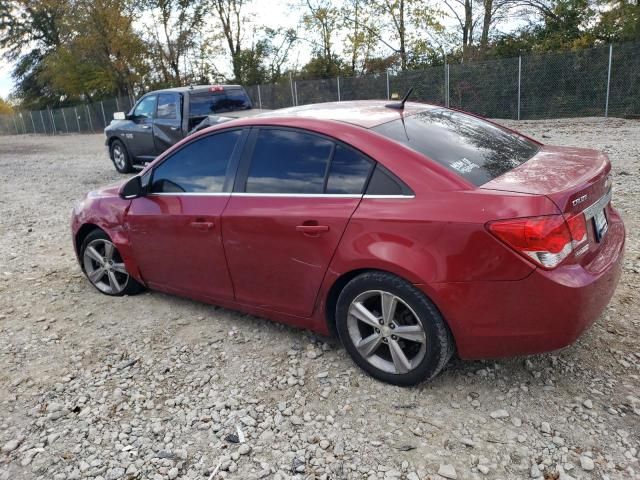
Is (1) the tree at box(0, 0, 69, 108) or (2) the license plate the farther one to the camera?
(1) the tree at box(0, 0, 69, 108)

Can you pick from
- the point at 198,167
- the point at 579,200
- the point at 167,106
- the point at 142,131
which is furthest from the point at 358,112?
the point at 142,131

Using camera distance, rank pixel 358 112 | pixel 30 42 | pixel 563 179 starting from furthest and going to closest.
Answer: pixel 30 42 < pixel 358 112 < pixel 563 179

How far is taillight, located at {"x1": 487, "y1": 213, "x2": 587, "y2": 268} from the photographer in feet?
8.25

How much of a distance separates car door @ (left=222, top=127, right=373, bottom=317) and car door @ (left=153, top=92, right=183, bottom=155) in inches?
297

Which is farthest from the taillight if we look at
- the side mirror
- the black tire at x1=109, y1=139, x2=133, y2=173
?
the black tire at x1=109, y1=139, x2=133, y2=173

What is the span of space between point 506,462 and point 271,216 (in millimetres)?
1837

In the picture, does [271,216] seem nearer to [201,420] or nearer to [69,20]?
[201,420]

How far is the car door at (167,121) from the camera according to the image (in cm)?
1061

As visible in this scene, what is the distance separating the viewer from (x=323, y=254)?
122 inches

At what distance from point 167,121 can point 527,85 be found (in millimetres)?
11865

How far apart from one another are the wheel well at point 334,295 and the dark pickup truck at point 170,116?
23.0 feet

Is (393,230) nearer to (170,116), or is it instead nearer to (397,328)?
(397,328)

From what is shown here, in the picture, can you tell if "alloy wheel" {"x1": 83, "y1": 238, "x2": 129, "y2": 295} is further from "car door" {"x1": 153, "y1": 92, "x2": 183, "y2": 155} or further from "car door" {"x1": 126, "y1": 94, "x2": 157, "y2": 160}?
"car door" {"x1": 126, "y1": 94, "x2": 157, "y2": 160}

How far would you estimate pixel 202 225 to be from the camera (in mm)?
3691
